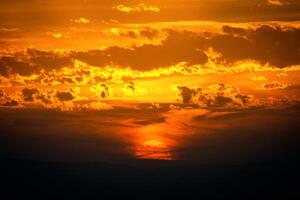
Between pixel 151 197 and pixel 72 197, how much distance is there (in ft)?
62.0

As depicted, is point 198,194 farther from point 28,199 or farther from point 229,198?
point 28,199

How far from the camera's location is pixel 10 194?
187625 mm

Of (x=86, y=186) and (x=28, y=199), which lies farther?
(x=86, y=186)

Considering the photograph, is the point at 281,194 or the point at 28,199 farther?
the point at 281,194

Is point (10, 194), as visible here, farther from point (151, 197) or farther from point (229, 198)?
point (229, 198)

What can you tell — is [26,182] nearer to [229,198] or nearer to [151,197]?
[151,197]

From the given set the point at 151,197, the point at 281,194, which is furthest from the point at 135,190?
the point at 281,194

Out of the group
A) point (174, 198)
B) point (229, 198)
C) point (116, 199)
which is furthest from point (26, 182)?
point (229, 198)

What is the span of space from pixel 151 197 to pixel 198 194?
12.2 meters

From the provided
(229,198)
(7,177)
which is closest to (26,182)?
(7,177)

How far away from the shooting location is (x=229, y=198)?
19438 centimetres

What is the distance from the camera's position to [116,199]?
19388 centimetres

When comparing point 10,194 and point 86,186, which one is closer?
point 10,194

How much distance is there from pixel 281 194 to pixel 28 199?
60.5m
